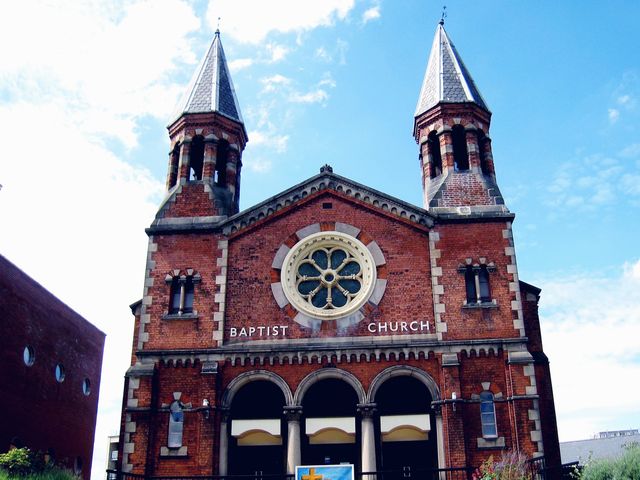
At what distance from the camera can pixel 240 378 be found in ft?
82.6

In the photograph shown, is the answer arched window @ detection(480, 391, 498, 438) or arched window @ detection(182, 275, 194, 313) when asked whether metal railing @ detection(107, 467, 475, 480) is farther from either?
arched window @ detection(182, 275, 194, 313)

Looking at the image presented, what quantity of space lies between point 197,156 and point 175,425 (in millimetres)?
11783

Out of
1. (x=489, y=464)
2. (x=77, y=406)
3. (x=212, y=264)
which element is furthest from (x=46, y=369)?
(x=489, y=464)

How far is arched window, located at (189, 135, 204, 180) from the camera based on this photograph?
3048 centimetres

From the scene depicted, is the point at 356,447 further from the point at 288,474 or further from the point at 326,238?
the point at 326,238

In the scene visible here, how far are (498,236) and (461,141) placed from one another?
211 inches

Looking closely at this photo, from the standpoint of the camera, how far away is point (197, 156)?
3083 cm

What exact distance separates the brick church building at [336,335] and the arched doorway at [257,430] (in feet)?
0.18

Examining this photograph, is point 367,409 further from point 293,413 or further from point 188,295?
point 188,295

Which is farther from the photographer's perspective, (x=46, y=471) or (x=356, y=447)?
(x=356, y=447)

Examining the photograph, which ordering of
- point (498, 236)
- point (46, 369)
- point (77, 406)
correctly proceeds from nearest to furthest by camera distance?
point (498, 236), point (46, 369), point (77, 406)

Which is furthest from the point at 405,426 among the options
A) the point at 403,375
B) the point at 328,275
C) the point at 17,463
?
the point at 17,463

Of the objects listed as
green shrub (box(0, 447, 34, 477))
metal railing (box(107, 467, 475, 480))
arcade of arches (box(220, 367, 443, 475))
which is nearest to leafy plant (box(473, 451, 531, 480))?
metal railing (box(107, 467, 475, 480))

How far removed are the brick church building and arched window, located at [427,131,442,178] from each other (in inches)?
25.9
